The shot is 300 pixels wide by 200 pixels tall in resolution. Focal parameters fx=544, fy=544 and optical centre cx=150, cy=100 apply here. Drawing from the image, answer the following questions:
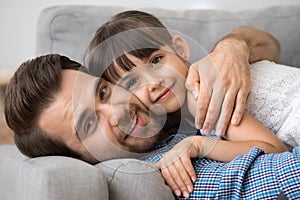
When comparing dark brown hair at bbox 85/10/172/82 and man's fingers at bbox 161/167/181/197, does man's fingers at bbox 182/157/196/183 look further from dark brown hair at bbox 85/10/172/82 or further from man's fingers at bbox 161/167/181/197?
dark brown hair at bbox 85/10/172/82

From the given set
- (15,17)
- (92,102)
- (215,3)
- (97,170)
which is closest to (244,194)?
(97,170)

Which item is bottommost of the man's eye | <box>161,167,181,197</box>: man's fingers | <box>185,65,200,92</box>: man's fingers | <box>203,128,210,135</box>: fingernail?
<box>161,167,181,197</box>: man's fingers

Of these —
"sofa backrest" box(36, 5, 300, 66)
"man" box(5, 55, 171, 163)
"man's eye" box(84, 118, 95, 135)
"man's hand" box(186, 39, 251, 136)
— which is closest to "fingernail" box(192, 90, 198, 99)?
"man's hand" box(186, 39, 251, 136)

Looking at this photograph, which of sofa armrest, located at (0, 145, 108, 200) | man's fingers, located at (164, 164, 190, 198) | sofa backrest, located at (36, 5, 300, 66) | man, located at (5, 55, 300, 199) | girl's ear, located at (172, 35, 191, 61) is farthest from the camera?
sofa backrest, located at (36, 5, 300, 66)

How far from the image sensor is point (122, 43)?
4.10 ft

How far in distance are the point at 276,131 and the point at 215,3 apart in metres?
1.17

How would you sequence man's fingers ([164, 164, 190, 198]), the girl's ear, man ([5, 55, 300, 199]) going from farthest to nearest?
the girl's ear → man ([5, 55, 300, 199]) → man's fingers ([164, 164, 190, 198])

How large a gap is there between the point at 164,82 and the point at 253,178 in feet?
0.95

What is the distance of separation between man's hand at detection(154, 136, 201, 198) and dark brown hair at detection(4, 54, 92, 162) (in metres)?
0.24

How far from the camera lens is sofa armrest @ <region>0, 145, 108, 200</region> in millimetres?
902

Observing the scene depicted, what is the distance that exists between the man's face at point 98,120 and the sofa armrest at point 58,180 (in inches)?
6.2

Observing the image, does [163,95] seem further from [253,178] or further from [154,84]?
[253,178]

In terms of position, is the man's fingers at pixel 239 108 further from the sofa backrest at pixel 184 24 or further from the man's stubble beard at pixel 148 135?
the sofa backrest at pixel 184 24

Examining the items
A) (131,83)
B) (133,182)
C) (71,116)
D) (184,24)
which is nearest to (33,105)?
(71,116)
